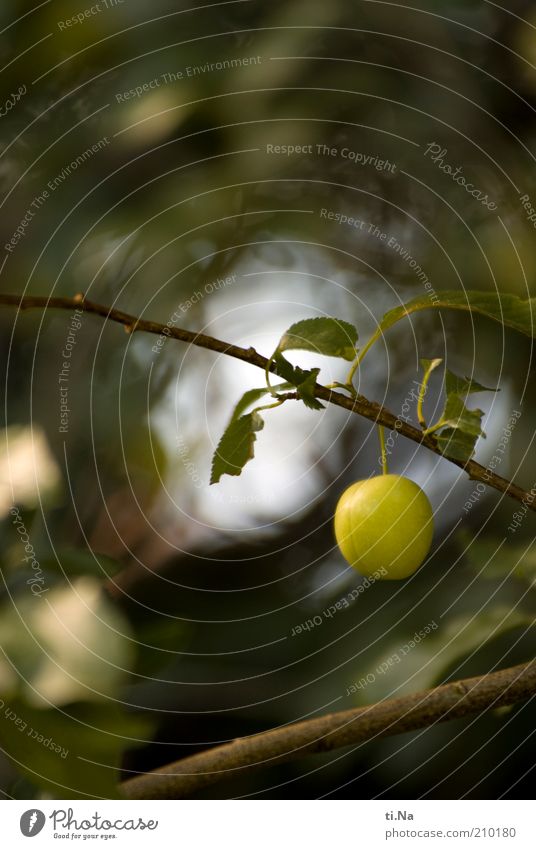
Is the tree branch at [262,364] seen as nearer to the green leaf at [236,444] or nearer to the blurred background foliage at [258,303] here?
the green leaf at [236,444]

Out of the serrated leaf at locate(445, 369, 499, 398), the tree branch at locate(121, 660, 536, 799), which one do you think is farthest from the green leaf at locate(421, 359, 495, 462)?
the tree branch at locate(121, 660, 536, 799)

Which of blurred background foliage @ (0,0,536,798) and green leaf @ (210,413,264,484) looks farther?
blurred background foliage @ (0,0,536,798)

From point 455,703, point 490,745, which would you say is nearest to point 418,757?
point 490,745

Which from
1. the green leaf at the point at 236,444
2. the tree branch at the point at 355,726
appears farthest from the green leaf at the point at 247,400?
the tree branch at the point at 355,726

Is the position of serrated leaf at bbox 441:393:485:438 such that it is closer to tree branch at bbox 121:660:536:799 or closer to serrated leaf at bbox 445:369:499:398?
serrated leaf at bbox 445:369:499:398

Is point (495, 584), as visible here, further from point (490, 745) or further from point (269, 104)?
point (269, 104)

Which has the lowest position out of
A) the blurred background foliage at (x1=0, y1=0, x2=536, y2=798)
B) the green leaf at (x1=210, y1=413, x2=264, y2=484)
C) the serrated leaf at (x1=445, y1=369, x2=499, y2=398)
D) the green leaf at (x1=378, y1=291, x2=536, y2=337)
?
the green leaf at (x1=210, y1=413, x2=264, y2=484)
